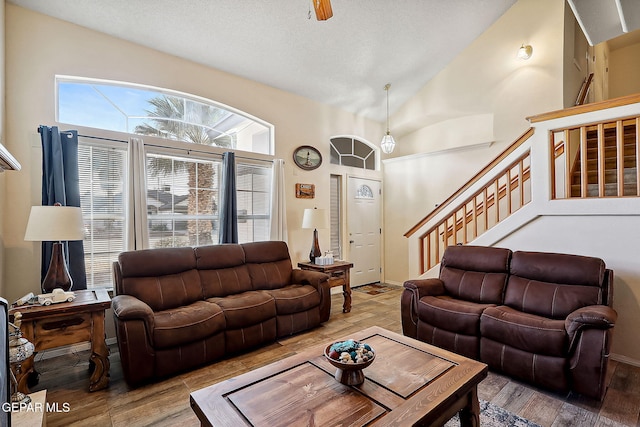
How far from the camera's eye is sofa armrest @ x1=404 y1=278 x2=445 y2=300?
3.03 meters

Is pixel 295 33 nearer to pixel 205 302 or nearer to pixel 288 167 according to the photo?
pixel 288 167

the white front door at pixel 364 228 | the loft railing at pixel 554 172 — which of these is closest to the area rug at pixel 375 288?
the white front door at pixel 364 228

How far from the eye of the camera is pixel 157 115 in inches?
138

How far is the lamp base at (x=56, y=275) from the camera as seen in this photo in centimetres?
244

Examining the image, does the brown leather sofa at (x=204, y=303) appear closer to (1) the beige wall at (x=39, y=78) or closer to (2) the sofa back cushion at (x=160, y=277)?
(2) the sofa back cushion at (x=160, y=277)

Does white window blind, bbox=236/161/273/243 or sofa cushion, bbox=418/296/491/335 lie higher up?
white window blind, bbox=236/161/273/243

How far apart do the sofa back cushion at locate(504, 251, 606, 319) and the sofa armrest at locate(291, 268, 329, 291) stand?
1.83m

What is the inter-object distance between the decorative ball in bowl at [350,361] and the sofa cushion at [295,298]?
1575 millimetres

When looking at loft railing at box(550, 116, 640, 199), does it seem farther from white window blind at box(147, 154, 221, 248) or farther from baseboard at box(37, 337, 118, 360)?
baseboard at box(37, 337, 118, 360)

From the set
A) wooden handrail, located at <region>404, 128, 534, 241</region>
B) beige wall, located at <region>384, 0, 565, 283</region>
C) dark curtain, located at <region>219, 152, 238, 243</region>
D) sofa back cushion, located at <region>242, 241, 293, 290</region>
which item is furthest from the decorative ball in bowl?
beige wall, located at <region>384, 0, 565, 283</region>

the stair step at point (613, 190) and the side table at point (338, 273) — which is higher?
the stair step at point (613, 190)

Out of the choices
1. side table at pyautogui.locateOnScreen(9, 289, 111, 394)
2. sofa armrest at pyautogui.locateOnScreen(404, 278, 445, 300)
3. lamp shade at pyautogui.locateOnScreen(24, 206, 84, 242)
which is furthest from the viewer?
sofa armrest at pyautogui.locateOnScreen(404, 278, 445, 300)

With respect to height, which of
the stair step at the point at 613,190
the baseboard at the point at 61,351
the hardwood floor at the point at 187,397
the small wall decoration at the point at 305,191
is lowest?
the hardwood floor at the point at 187,397

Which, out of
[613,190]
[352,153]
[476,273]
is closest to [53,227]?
[476,273]
